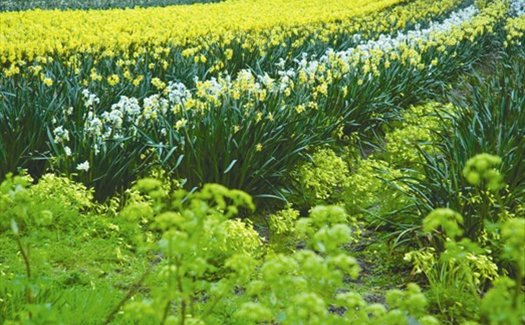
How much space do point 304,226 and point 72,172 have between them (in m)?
3.28

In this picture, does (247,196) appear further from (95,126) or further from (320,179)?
(320,179)

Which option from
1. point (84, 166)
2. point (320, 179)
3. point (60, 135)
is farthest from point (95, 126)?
point (320, 179)

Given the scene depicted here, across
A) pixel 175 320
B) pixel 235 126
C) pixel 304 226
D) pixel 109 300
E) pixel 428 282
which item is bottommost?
pixel 428 282

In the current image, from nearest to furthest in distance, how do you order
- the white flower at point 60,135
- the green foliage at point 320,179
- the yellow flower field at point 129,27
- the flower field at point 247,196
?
1. the flower field at point 247,196
2. the white flower at point 60,135
3. the green foliage at point 320,179
4. the yellow flower field at point 129,27

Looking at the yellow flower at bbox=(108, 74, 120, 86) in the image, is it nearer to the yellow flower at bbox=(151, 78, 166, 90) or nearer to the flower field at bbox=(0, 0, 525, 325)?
the flower field at bbox=(0, 0, 525, 325)

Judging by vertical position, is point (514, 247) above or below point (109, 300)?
above

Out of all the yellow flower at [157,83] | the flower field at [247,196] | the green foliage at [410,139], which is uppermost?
the yellow flower at [157,83]

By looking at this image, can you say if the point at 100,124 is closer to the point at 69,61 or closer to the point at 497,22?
the point at 69,61

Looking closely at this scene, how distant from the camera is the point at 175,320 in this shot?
1.92 m

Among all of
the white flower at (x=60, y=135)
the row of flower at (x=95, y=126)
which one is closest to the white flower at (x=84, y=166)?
the row of flower at (x=95, y=126)

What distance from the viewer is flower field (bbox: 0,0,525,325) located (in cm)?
210

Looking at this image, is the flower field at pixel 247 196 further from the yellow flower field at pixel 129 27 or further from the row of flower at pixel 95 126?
the yellow flower field at pixel 129 27

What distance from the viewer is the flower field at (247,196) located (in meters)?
2.10

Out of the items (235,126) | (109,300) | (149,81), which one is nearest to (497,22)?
(149,81)
